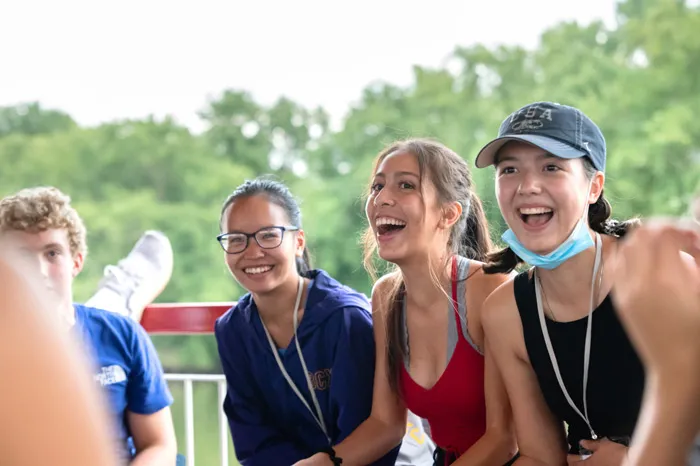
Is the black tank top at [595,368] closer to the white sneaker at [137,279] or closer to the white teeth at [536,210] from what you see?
the white teeth at [536,210]

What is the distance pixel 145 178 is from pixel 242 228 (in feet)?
39.1

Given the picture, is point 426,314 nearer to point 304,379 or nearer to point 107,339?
point 304,379

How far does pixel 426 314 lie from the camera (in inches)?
80.0

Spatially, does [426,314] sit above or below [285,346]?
above

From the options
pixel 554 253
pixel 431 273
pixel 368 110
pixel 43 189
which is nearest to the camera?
pixel 554 253

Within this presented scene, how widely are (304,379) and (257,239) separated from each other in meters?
0.43

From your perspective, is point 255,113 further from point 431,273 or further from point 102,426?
point 102,426

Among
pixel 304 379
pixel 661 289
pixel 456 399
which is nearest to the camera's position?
pixel 661 289

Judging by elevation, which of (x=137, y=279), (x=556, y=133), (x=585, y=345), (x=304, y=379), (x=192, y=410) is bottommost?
(x=192, y=410)

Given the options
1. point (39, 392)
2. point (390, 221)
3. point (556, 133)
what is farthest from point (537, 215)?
point (39, 392)

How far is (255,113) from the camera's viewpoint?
13594 mm

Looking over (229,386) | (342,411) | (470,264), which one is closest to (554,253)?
(470,264)

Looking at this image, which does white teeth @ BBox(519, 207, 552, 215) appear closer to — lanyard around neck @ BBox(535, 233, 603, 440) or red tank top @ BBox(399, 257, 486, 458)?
lanyard around neck @ BBox(535, 233, 603, 440)

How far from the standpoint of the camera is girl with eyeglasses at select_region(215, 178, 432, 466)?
2111 millimetres
